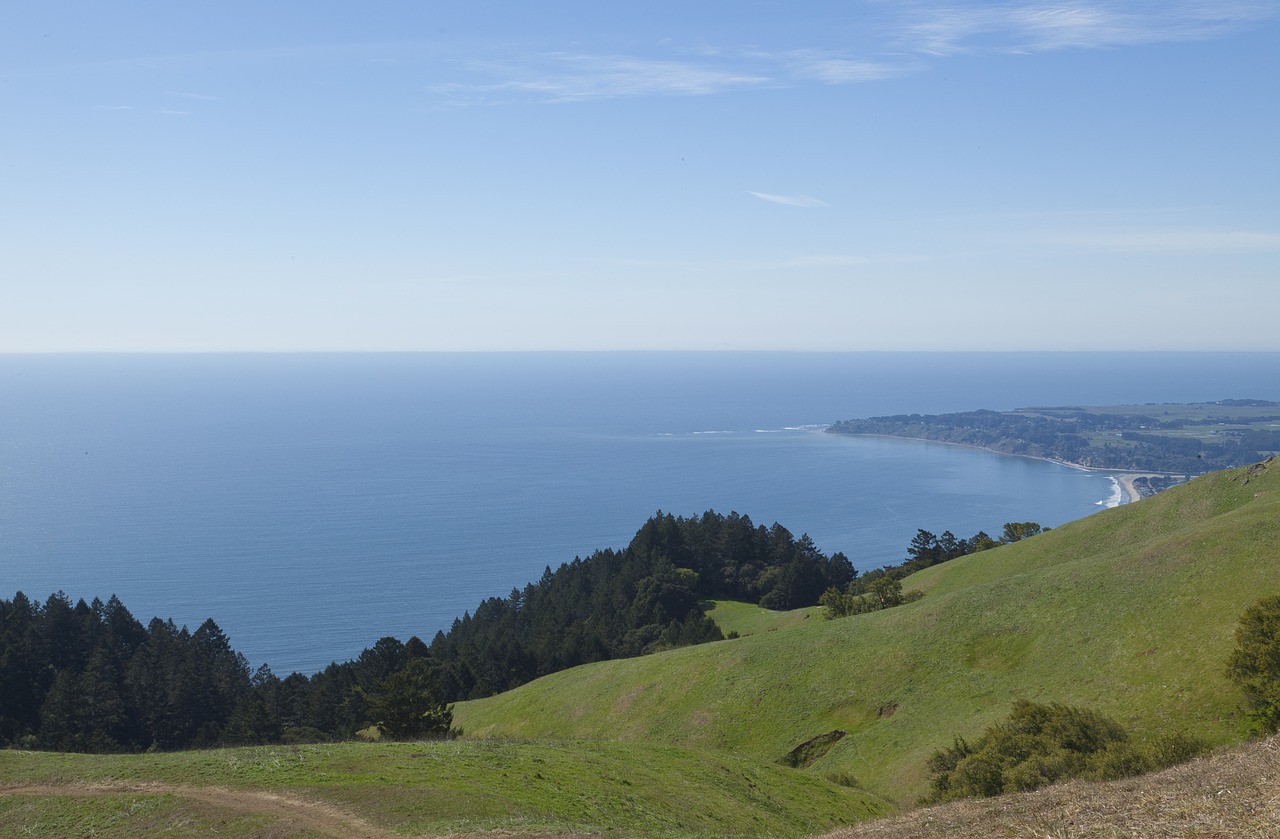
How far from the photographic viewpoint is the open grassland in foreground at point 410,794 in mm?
22734

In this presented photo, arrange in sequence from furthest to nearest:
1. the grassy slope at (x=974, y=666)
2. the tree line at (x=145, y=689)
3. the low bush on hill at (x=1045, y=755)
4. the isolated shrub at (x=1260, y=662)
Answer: the tree line at (x=145, y=689) < the grassy slope at (x=974, y=666) < the isolated shrub at (x=1260, y=662) < the low bush on hill at (x=1045, y=755)

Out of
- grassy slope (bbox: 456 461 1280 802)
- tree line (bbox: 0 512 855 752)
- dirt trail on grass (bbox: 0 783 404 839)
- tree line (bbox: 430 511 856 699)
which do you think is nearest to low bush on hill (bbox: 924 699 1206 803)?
grassy slope (bbox: 456 461 1280 802)

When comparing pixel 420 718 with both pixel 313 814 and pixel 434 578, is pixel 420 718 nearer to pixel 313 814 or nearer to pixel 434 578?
pixel 313 814

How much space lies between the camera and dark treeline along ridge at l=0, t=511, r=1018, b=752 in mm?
71375

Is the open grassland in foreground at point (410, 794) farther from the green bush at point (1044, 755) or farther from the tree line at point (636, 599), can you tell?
the tree line at point (636, 599)

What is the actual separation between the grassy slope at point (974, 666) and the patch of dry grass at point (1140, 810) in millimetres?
15999

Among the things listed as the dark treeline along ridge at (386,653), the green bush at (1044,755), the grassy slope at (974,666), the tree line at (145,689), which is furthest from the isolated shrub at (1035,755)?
the tree line at (145,689)

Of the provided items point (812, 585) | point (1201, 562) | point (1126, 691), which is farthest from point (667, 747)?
point (812, 585)

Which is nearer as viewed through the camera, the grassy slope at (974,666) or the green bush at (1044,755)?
the green bush at (1044,755)

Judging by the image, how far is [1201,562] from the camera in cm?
4609

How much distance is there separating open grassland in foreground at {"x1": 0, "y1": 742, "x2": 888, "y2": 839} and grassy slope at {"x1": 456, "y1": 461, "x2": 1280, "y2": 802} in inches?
343

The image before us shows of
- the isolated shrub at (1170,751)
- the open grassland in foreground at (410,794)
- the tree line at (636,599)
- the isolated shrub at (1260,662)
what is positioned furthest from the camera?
the tree line at (636,599)

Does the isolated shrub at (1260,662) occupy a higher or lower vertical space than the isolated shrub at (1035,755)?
higher

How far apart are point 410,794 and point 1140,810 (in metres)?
19.5
